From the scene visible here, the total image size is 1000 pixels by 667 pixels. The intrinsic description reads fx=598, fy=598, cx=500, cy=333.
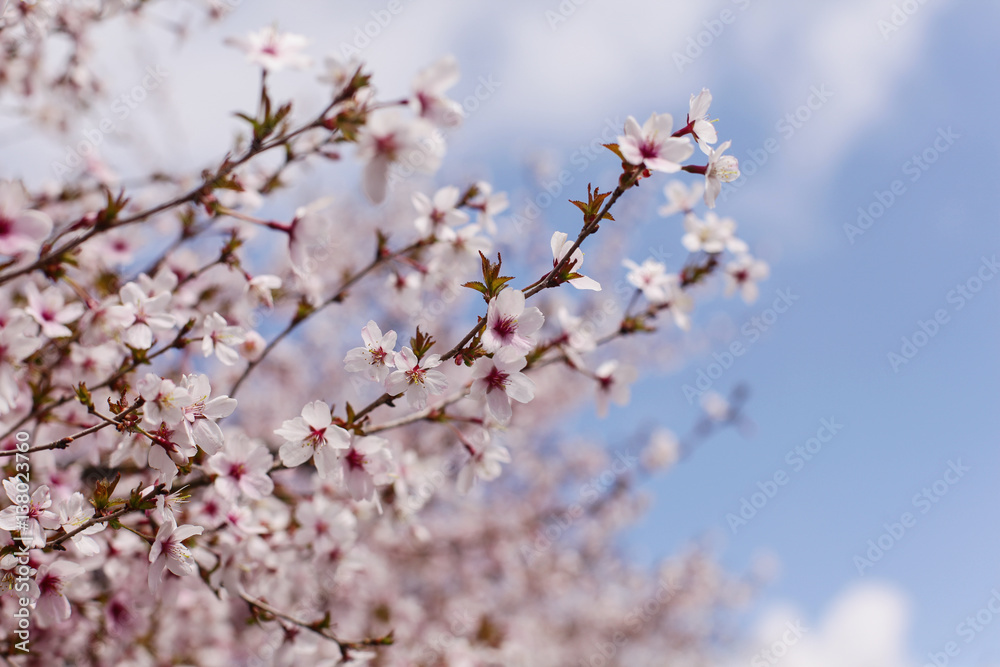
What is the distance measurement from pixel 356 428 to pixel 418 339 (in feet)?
1.20

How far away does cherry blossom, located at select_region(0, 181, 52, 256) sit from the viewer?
1.48 metres

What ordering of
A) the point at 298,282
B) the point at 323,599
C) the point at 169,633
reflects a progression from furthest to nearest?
the point at 323,599, the point at 169,633, the point at 298,282

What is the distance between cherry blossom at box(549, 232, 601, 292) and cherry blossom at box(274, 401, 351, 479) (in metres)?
0.80

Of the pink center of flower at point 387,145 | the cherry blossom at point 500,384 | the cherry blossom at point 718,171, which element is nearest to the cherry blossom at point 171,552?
the cherry blossom at point 500,384

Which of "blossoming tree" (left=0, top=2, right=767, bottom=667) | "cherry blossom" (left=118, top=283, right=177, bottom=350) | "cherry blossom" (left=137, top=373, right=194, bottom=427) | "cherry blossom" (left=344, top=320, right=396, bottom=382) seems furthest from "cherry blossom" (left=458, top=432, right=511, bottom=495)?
"cherry blossom" (left=118, top=283, right=177, bottom=350)

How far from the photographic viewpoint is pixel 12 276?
1763 mm

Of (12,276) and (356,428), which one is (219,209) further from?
(356,428)

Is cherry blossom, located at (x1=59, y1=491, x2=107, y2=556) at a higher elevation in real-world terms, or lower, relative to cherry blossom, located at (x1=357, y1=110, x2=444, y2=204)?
lower

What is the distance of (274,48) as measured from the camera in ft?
6.73

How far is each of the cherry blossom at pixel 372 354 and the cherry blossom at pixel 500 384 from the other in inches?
10.8

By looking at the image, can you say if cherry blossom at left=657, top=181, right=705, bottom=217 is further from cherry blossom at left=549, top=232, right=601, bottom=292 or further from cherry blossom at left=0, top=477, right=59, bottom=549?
cherry blossom at left=0, top=477, right=59, bottom=549

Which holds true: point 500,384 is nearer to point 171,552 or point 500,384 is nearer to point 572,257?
point 572,257

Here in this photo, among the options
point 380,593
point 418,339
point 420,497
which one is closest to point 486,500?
point 380,593

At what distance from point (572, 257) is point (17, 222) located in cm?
141
